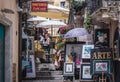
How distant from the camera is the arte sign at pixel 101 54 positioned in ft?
45.2

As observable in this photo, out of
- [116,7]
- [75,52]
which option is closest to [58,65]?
[75,52]

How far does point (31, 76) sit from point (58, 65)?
2803mm

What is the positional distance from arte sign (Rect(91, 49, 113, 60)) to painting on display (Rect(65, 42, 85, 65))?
3407 millimetres

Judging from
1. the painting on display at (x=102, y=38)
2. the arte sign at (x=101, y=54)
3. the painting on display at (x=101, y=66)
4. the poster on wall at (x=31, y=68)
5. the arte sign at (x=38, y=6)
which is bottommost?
the poster on wall at (x=31, y=68)

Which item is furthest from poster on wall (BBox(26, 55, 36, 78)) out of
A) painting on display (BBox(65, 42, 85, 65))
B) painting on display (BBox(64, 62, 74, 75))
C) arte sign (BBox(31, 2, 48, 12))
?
arte sign (BBox(31, 2, 48, 12))

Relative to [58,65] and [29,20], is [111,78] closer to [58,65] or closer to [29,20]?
[58,65]

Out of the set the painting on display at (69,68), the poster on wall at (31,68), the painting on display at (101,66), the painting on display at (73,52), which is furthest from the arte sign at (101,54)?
the poster on wall at (31,68)

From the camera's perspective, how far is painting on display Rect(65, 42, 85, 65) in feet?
57.5

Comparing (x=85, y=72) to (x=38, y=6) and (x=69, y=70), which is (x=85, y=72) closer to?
(x=69, y=70)

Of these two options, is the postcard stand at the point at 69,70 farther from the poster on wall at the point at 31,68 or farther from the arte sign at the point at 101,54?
the arte sign at the point at 101,54

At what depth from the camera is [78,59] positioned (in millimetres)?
17562

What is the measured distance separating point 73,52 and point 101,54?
12.4 ft

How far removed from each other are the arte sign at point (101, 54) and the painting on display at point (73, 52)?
341cm

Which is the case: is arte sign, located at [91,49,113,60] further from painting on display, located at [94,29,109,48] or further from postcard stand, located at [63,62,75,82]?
postcard stand, located at [63,62,75,82]
